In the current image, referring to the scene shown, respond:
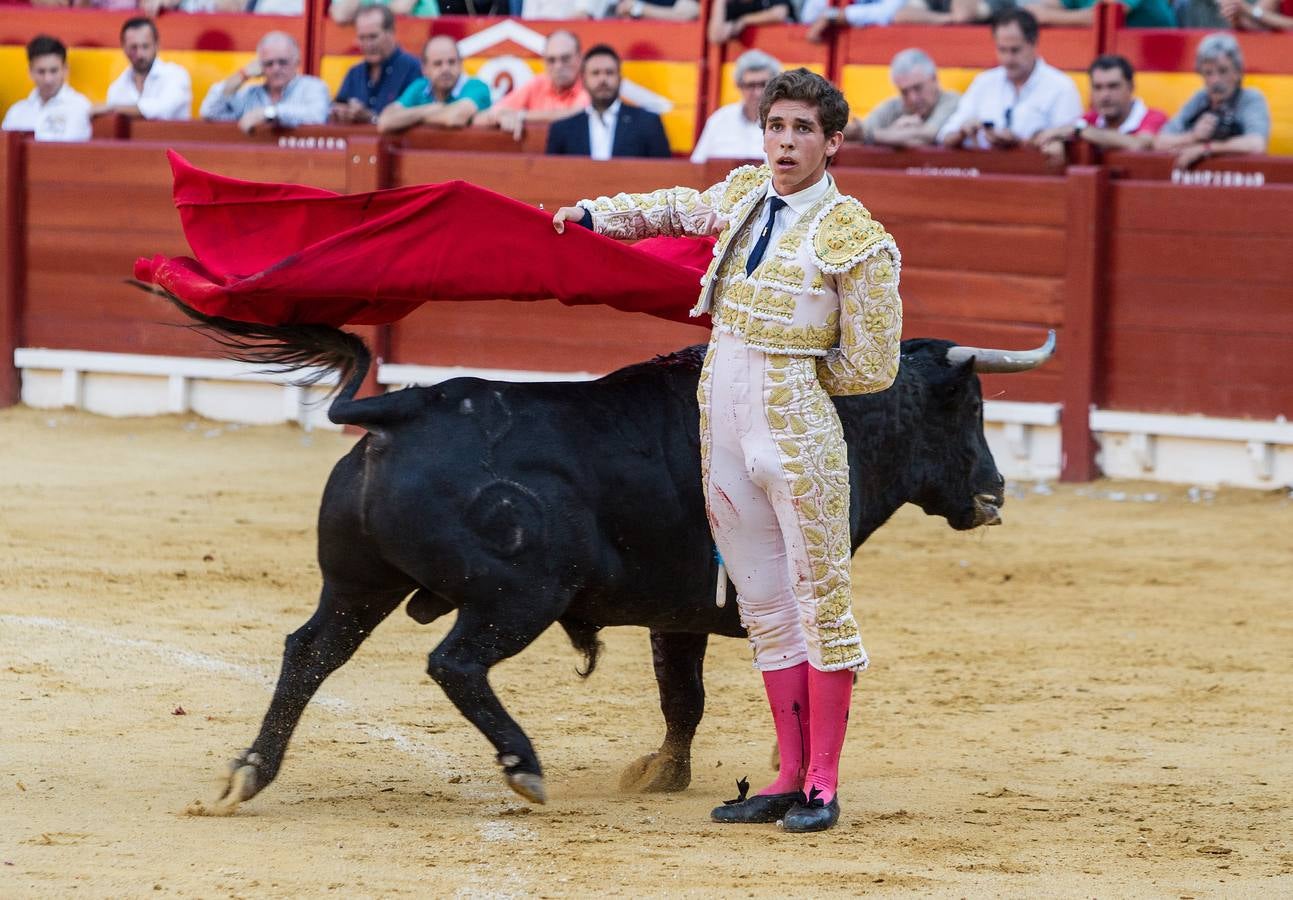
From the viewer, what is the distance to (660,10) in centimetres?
970

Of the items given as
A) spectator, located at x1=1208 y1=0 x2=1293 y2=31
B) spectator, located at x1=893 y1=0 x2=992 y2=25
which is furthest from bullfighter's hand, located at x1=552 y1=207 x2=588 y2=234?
spectator, located at x1=893 y1=0 x2=992 y2=25

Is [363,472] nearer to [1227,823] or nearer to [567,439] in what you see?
[567,439]

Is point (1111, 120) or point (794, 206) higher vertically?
point (1111, 120)

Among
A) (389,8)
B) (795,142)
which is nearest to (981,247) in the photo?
(389,8)

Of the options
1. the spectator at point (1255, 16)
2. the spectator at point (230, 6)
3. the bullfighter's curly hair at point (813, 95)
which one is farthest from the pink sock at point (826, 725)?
the spectator at point (230, 6)

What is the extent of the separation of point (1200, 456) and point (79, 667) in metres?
4.80

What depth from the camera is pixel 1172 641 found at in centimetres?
559

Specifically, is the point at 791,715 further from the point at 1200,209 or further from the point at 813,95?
the point at 1200,209

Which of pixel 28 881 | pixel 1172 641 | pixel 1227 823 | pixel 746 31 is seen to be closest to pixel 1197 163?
pixel 746 31

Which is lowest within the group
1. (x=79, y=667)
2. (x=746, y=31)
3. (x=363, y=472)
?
(x=79, y=667)

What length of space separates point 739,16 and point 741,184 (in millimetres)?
5931

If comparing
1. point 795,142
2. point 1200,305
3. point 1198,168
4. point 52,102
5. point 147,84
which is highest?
point 147,84

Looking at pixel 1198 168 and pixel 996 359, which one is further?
pixel 1198 168

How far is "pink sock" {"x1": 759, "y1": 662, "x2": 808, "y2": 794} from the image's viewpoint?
3635 mm
